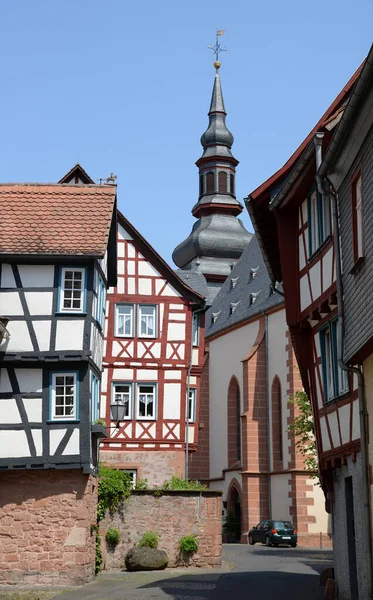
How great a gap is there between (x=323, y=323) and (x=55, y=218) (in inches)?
361

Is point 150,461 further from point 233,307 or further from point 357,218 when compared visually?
point 233,307

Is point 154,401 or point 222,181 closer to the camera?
point 154,401

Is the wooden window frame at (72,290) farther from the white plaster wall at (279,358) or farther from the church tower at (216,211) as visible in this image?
the church tower at (216,211)

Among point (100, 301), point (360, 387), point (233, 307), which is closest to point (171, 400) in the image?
point (100, 301)

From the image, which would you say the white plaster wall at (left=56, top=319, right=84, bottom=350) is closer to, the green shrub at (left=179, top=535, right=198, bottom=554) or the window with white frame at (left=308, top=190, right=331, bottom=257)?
the green shrub at (left=179, top=535, right=198, bottom=554)

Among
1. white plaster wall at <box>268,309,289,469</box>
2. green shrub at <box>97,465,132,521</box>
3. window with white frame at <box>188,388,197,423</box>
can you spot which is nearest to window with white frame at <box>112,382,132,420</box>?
window with white frame at <box>188,388,197,423</box>

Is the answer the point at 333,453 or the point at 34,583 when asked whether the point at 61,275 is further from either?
the point at 333,453

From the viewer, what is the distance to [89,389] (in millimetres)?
21688

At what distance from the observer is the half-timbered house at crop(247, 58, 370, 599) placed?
47.2 feet

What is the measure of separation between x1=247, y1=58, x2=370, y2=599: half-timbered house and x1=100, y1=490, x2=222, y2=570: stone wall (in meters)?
7.83

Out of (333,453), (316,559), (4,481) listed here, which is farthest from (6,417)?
(316,559)

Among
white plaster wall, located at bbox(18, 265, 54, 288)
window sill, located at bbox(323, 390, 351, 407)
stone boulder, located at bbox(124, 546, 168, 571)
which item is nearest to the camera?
window sill, located at bbox(323, 390, 351, 407)

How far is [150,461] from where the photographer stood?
31.4 metres

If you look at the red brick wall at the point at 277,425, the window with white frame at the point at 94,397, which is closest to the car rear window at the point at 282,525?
the red brick wall at the point at 277,425
